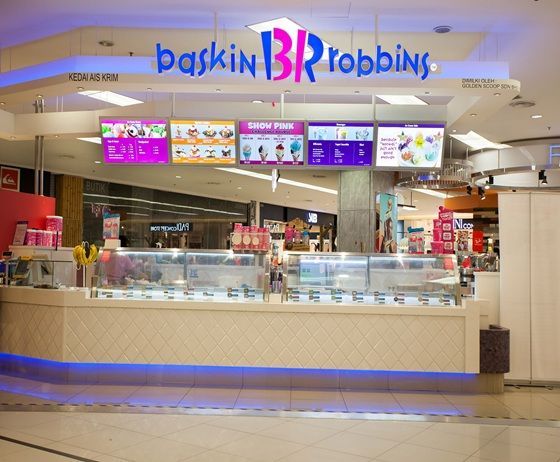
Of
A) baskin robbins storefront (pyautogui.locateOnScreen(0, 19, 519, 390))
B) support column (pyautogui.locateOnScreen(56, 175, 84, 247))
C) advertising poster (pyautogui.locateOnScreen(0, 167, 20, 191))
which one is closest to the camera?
baskin robbins storefront (pyautogui.locateOnScreen(0, 19, 519, 390))

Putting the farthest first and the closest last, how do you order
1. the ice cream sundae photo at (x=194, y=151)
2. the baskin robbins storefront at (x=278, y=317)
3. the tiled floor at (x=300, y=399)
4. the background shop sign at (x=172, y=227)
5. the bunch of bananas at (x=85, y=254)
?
the background shop sign at (x=172, y=227), the ice cream sundae photo at (x=194, y=151), the bunch of bananas at (x=85, y=254), the baskin robbins storefront at (x=278, y=317), the tiled floor at (x=300, y=399)

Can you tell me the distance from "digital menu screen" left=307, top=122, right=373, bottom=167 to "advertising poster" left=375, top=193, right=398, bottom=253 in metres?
2.19

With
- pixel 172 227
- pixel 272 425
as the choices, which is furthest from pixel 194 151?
pixel 172 227

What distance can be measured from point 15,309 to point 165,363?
1.80 meters

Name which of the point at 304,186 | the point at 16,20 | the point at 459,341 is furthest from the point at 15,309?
the point at 304,186

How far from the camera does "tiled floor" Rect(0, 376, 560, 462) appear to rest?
3.80m

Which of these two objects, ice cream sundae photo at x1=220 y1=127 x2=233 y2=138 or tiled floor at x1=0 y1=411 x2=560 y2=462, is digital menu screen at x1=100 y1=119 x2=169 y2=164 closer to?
ice cream sundae photo at x1=220 y1=127 x2=233 y2=138

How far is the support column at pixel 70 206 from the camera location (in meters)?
13.5

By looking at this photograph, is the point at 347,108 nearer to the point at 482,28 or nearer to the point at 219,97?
the point at 219,97

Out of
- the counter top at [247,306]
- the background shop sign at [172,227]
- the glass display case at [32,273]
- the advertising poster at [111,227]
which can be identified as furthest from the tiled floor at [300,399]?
the background shop sign at [172,227]

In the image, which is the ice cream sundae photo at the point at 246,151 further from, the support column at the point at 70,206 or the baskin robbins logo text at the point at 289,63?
the support column at the point at 70,206

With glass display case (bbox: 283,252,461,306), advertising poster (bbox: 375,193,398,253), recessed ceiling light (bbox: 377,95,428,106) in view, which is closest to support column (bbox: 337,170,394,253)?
advertising poster (bbox: 375,193,398,253)

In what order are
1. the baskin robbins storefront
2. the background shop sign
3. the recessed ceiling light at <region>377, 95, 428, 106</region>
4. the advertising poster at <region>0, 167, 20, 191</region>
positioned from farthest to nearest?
1. the background shop sign
2. the advertising poster at <region>0, 167, 20, 191</region>
3. the recessed ceiling light at <region>377, 95, 428, 106</region>
4. the baskin robbins storefront

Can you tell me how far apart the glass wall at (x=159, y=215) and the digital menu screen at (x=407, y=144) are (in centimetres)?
766
